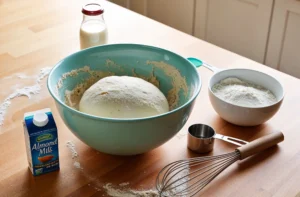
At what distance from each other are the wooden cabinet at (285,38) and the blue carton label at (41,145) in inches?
60.5

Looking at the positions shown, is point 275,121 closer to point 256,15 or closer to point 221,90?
point 221,90

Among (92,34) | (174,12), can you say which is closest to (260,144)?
(92,34)

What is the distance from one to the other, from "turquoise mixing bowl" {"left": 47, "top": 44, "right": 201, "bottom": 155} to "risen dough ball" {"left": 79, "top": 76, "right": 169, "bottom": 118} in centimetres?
4

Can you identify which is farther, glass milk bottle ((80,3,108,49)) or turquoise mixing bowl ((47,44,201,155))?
glass milk bottle ((80,3,108,49))

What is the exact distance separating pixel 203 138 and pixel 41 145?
0.35 meters

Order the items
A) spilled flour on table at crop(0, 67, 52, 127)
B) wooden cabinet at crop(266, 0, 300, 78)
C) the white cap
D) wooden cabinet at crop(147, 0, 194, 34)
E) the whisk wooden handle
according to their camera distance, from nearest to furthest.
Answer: the white cap < the whisk wooden handle < spilled flour on table at crop(0, 67, 52, 127) < wooden cabinet at crop(266, 0, 300, 78) < wooden cabinet at crop(147, 0, 194, 34)

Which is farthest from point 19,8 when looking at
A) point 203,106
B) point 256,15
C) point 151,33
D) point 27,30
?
point 256,15

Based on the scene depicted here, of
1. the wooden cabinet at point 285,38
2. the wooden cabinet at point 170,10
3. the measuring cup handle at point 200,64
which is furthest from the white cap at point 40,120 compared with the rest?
the wooden cabinet at point 170,10

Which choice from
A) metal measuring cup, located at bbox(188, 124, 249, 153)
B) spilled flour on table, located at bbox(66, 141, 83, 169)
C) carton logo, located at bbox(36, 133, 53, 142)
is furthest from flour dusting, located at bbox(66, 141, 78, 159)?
metal measuring cup, located at bbox(188, 124, 249, 153)

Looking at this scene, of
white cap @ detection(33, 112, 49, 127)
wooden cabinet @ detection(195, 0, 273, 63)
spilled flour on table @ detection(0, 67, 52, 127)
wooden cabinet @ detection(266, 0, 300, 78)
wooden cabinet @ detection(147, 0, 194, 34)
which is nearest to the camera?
white cap @ detection(33, 112, 49, 127)

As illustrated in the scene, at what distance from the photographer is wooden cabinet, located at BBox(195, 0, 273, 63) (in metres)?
2.17

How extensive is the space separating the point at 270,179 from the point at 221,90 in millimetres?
269

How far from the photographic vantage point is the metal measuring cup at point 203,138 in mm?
935

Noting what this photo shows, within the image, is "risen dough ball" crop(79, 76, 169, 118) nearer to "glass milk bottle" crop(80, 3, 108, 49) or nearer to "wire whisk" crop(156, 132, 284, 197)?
"wire whisk" crop(156, 132, 284, 197)
